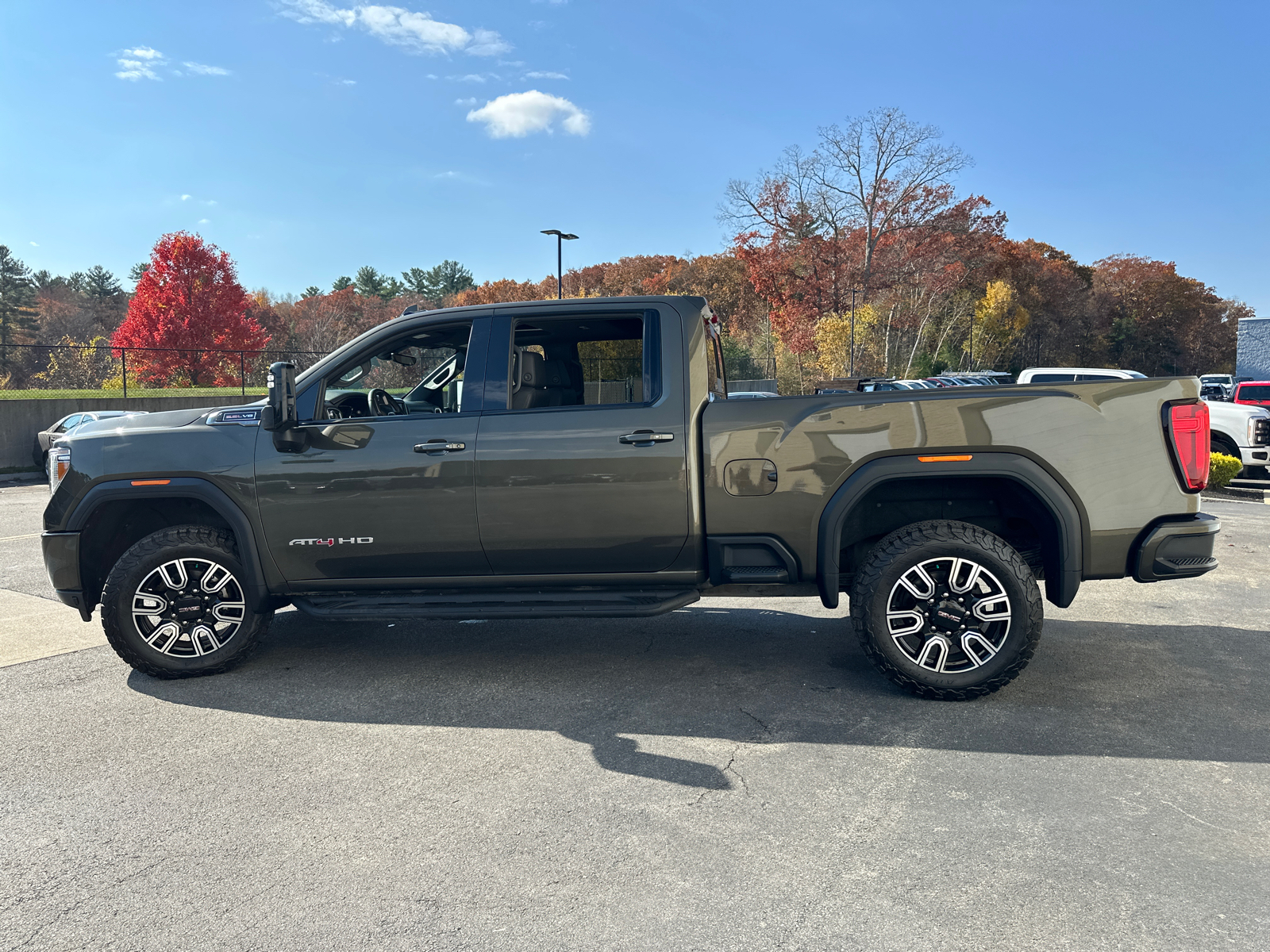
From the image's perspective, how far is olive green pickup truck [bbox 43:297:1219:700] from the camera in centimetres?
443

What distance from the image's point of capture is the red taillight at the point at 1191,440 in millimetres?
4355

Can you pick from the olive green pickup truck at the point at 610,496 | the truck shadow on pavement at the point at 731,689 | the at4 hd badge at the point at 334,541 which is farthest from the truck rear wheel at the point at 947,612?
the at4 hd badge at the point at 334,541

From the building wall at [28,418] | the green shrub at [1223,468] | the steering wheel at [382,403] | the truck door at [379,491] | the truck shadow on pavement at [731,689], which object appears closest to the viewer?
the truck shadow on pavement at [731,689]

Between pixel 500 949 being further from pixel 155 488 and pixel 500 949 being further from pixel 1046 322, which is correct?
pixel 1046 322

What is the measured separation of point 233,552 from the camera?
499 cm

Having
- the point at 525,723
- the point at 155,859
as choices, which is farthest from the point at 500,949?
the point at 525,723

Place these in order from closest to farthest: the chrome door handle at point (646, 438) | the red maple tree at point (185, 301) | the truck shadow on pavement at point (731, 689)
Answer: the truck shadow on pavement at point (731, 689) < the chrome door handle at point (646, 438) < the red maple tree at point (185, 301)

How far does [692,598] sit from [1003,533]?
73.7 inches

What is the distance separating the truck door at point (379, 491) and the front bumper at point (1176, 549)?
3347 millimetres

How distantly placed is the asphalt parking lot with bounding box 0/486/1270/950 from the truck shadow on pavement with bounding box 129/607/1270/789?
0.02 meters

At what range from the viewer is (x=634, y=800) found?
11.4 feet

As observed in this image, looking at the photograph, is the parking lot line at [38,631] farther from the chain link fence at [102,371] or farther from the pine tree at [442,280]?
the pine tree at [442,280]

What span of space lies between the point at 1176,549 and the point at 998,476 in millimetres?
934

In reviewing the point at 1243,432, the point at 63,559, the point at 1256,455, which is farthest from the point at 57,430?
the point at 1256,455
